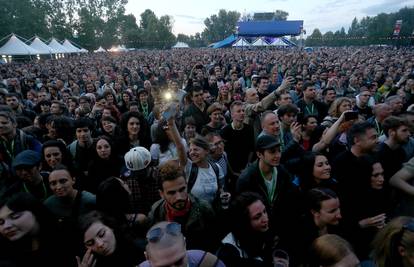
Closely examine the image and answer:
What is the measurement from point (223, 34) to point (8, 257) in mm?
115320

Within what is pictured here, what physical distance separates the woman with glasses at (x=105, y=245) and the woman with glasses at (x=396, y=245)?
1.86m

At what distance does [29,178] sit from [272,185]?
105 inches

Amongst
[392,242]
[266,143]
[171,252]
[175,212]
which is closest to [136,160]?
[175,212]

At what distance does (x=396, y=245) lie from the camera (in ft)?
7.29

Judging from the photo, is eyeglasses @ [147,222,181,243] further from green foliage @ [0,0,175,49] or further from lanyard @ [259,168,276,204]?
green foliage @ [0,0,175,49]

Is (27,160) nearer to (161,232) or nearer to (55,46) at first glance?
(161,232)

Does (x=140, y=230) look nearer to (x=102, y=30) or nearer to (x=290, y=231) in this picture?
(x=290, y=231)

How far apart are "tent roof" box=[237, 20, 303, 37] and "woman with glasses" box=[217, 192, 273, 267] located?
2049 inches

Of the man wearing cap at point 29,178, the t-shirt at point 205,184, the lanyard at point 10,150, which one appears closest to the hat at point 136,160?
the t-shirt at point 205,184

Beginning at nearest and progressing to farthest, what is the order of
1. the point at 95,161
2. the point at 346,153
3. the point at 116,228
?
the point at 116,228 < the point at 346,153 < the point at 95,161

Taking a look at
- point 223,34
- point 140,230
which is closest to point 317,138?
point 140,230

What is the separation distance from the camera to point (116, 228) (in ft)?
7.92

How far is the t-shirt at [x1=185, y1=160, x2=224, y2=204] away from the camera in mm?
3195

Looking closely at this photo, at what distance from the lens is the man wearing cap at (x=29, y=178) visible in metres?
3.20
